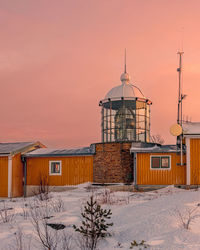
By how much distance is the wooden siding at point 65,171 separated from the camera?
22.4 meters

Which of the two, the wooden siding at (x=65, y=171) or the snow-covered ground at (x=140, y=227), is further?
the wooden siding at (x=65, y=171)

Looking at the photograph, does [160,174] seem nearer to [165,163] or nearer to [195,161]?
[165,163]

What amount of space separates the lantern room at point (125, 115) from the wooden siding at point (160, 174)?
3.49m

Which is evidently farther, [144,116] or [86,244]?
[144,116]

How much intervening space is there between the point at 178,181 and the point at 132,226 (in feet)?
41.6

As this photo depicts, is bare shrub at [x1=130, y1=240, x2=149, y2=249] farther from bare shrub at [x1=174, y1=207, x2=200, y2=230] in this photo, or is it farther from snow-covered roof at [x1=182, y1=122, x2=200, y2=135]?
snow-covered roof at [x1=182, y1=122, x2=200, y2=135]

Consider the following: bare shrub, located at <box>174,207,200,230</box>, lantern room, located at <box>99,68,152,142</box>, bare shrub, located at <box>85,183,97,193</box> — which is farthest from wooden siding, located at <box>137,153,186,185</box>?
bare shrub, located at <box>174,207,200,230</box>

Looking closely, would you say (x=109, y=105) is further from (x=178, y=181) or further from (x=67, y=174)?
(x=178, y=181)

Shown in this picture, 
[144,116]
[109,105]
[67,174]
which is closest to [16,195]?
[67,174]

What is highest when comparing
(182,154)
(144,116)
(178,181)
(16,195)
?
(144,116)

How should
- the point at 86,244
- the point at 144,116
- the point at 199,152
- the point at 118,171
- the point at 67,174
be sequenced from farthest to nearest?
the point at 144,116
the point at 67,174
the point at 118,171
the point at 199,152
the point at 86,244

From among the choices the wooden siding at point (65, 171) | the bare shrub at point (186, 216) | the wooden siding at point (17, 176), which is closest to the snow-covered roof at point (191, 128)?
the wooden siding at point (65, 171)

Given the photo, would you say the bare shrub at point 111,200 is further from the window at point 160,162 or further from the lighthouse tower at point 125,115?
the lighthouse tower at point 125,115

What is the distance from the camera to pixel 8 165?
2314 centimetres
